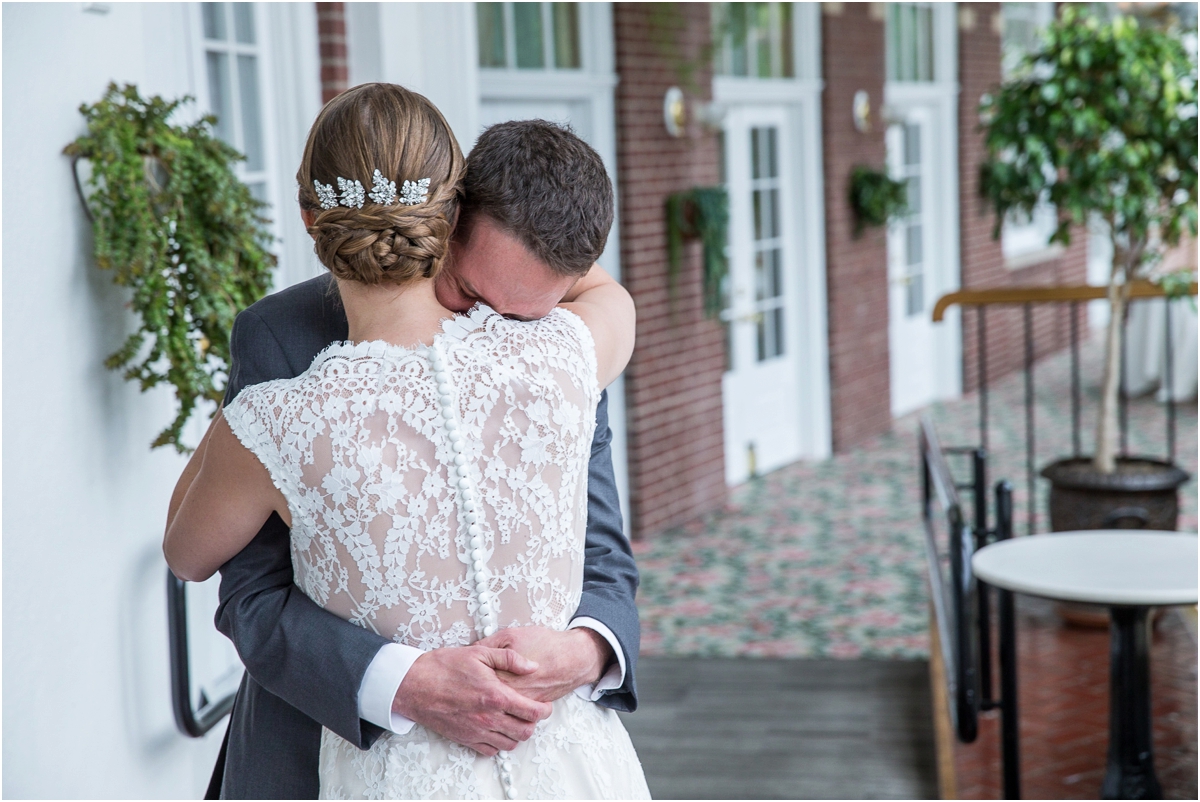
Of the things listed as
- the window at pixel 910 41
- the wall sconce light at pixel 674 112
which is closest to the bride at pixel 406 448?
the wall sconce light at pixel 674 112

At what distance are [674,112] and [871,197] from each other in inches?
81.1

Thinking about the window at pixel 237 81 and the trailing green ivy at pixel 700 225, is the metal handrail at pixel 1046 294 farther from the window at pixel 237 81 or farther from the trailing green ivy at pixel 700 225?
the window at pixel 237 81

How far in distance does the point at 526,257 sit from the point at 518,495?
0.80 feet

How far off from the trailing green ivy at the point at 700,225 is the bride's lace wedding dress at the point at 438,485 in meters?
4.72

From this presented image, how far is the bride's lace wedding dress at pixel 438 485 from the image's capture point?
A: 122cm

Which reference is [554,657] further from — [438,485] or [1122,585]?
[1122,585]

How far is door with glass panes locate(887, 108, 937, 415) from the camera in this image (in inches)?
344

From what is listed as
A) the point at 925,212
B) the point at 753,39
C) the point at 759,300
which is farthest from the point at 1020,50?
the point at 759,300

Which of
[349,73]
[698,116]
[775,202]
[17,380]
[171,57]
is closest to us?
[17,380]

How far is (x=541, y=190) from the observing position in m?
1.23

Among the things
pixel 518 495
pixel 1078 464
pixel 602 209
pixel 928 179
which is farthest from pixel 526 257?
pixel 928 179

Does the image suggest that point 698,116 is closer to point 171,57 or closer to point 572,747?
point 171,57

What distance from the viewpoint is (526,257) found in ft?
4.12

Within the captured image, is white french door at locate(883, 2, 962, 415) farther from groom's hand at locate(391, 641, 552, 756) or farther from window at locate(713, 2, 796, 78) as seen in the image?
groom's hand at locate(391, 641, 552, 756)
